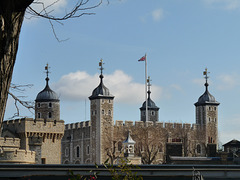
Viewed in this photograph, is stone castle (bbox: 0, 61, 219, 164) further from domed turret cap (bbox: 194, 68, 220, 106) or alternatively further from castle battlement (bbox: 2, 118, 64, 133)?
castle battlement (bbox: 2, 118, 64, 133)

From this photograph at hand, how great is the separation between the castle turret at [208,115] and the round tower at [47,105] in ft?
55.8

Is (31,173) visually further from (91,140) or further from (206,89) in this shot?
(206,89)

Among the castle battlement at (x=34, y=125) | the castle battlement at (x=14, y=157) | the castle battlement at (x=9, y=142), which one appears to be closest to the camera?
the castle battlement at (x=14, y=157)

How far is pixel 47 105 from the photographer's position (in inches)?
2293

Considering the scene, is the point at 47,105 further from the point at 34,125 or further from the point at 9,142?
the point at 9,142

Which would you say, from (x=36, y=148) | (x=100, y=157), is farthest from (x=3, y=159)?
(x=100, y=157)

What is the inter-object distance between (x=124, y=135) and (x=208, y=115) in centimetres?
1102

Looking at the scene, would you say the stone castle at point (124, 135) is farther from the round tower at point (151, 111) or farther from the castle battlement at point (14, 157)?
the castle battlement at point (14, 157)

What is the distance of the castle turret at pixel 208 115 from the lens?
6650 cm

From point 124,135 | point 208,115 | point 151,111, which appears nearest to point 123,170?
point 124,135

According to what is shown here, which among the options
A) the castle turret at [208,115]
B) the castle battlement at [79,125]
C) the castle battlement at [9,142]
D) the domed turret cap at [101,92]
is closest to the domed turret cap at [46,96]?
the castle battlement at [79,125]

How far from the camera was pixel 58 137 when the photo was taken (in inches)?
1774

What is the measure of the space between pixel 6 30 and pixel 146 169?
7632mm

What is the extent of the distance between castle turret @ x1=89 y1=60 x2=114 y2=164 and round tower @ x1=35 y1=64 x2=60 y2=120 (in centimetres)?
379
